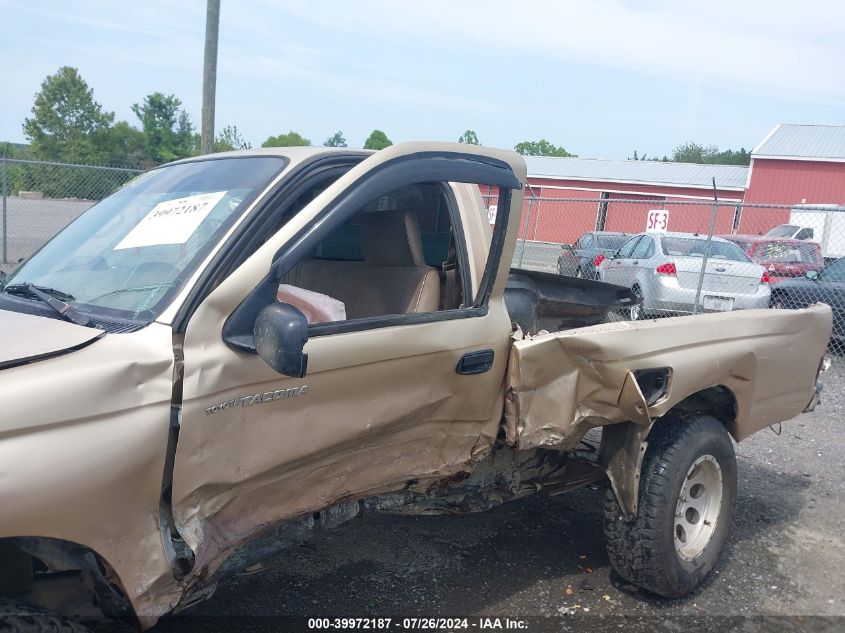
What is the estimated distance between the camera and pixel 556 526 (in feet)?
15.2

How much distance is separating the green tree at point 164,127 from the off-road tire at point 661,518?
49.7 metres

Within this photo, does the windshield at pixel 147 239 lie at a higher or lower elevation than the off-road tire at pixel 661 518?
higher

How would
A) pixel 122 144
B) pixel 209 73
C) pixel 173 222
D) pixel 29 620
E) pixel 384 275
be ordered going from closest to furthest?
1. pixel 29 620
2. pixel 173 222
3. pixel 384 275
4. pixel 209 73
5. pixel 122 144

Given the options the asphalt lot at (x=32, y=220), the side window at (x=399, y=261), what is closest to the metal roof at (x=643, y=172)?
the asphalt lot at (x=32, y=220)

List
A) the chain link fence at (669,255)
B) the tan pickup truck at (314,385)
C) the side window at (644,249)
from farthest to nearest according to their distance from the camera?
the side window at (644,249), the chain link fence at (669,255), the tan pickup truck at (314,385)

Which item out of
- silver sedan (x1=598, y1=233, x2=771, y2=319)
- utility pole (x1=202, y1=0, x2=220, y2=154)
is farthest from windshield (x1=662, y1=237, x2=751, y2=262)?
utility pole (x1=202, y1=0, x2=220, y2=154)

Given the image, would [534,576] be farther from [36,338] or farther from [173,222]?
[36,338]

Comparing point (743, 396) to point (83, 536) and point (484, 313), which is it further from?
point (83, 536)

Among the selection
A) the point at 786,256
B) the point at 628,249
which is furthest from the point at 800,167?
the point at 628,249

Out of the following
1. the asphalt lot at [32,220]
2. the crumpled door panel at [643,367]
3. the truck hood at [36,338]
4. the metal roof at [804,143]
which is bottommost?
the asphalt lot at [32,220]

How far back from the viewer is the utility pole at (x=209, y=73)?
376 inches

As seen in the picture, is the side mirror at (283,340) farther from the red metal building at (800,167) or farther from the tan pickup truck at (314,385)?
the red metal building at (800,167)

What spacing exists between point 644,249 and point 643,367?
964cm

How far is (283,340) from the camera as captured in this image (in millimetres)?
2127
